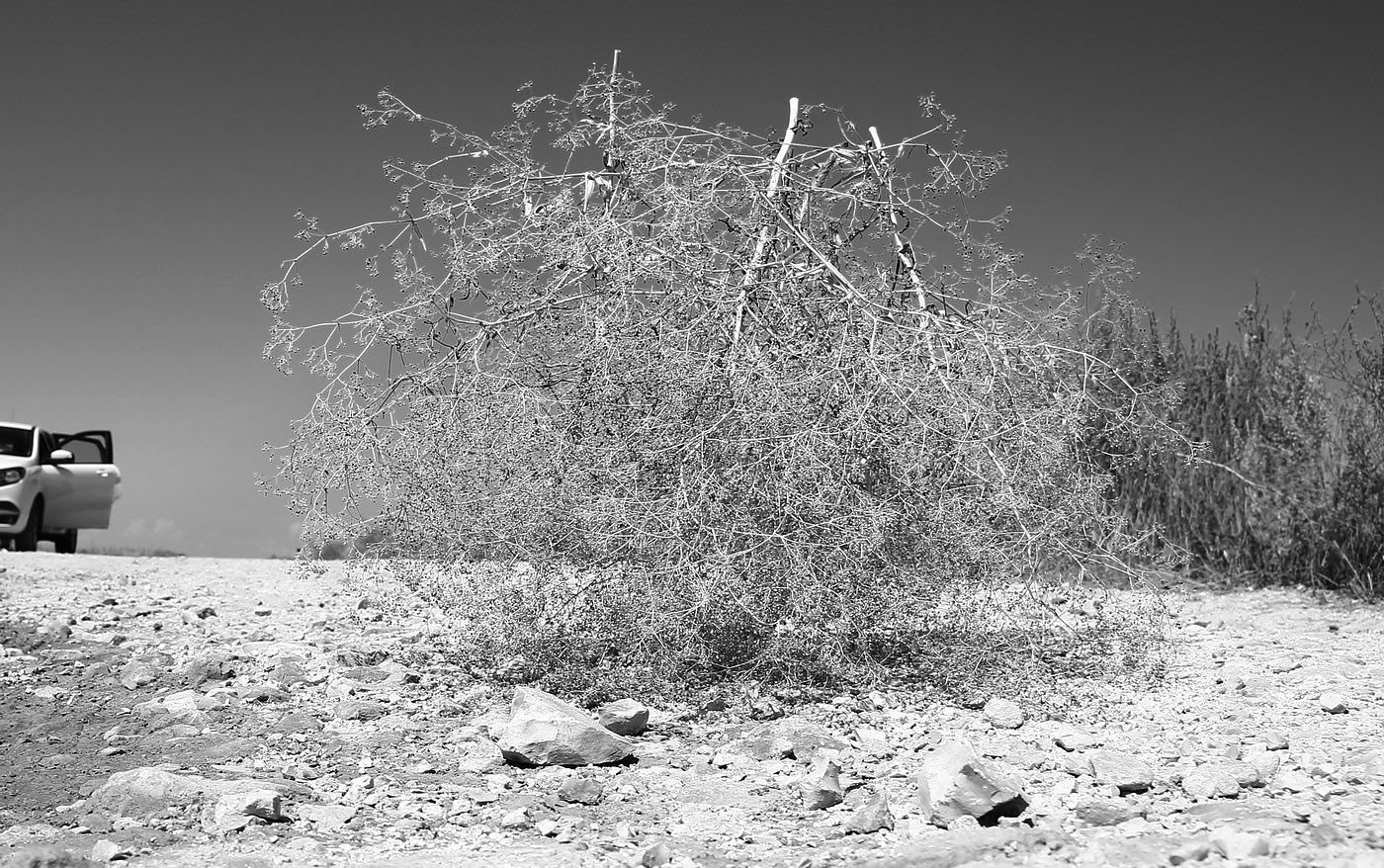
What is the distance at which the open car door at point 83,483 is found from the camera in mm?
12703

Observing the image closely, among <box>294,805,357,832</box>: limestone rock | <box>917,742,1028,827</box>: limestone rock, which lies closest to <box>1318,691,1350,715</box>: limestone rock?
<box>917,742,1028,827</box>: limestone rock

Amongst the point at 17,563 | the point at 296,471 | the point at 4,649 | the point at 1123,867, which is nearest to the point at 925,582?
the point at 1123,867

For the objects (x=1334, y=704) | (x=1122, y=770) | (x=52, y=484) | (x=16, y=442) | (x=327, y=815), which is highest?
(x=16, y=442)

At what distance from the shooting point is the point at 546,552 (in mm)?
5285

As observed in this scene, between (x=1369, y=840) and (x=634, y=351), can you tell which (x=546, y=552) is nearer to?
(x=634, y=351)

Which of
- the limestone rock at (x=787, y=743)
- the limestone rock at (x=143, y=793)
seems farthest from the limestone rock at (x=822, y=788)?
the limestone rock at (x=143, y=793)

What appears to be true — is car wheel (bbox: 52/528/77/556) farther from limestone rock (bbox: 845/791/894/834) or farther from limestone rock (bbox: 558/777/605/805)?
limestone rock (bbox: 845/791/894/834)

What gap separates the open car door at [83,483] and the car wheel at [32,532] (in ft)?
0.62

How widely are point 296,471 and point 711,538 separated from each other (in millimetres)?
2140

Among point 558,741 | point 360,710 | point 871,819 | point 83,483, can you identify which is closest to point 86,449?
point 83,483

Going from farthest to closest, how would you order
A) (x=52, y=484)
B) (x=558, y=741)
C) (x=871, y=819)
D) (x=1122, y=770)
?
(x=52, y=484) → (x=558, y=741) → (x=1122, y=770) → (x=871, y=819)

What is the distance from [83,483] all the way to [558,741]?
419 inches

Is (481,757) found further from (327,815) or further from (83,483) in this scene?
(83,483)

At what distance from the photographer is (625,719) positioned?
4.86 m
